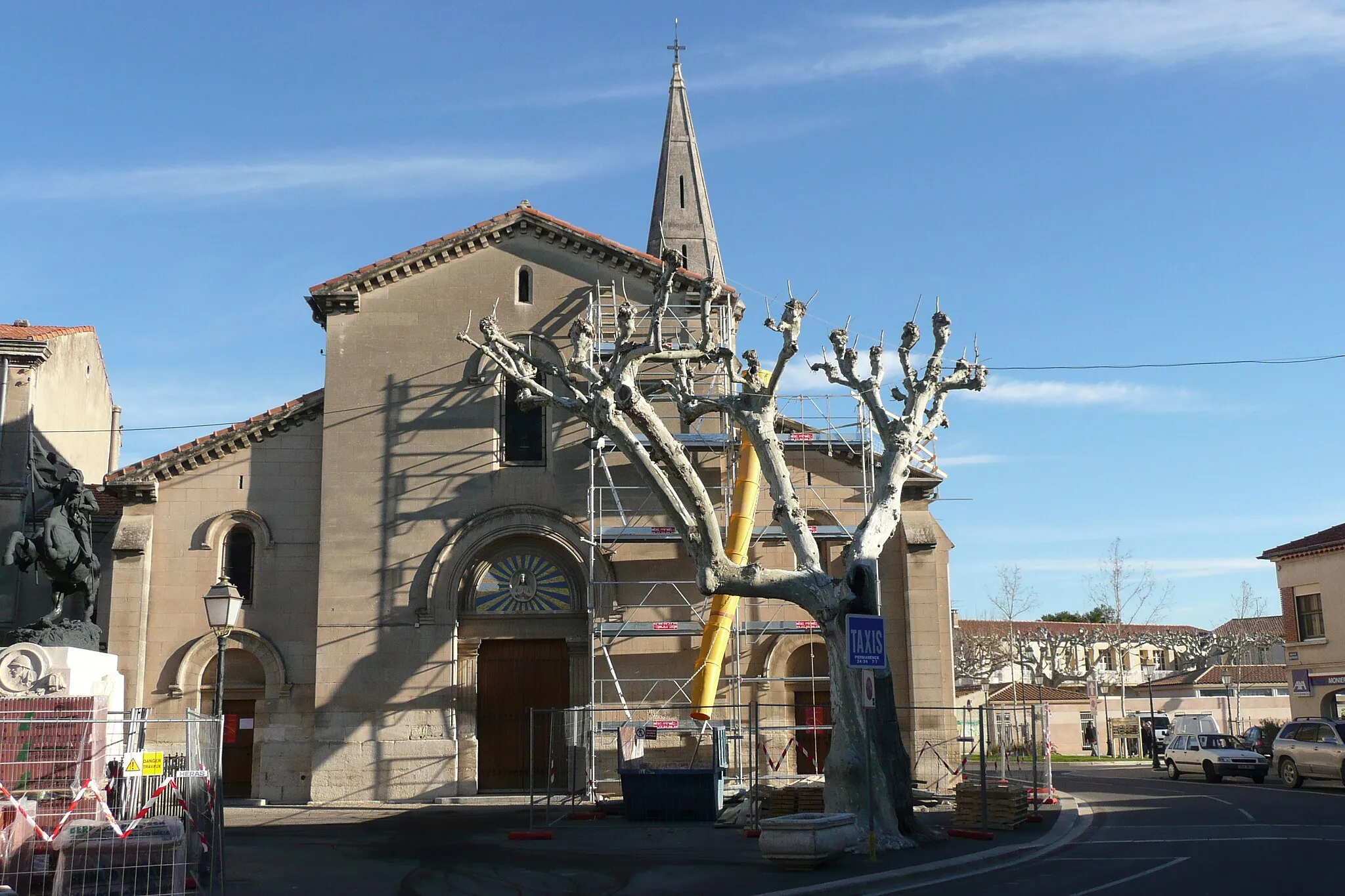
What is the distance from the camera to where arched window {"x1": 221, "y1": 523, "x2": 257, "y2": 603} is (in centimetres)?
2692

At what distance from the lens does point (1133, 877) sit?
42.7ft

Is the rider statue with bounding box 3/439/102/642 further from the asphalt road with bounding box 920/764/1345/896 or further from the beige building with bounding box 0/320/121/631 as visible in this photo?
the asphalt road with bounding box 920/764/1345/896

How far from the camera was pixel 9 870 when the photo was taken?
39.3 ft

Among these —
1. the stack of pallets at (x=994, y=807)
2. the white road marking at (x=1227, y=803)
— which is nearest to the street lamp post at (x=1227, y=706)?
the white road marking at (x=1227, y=803)

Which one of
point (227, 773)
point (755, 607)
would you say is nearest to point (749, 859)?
point (755, 607)

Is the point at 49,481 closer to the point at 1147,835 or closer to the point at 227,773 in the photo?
the point at 227,773

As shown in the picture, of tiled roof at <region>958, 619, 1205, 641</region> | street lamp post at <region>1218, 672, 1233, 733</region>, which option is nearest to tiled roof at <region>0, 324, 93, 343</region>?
street lamp post at <region>1218, 672, 1233, 733</region>

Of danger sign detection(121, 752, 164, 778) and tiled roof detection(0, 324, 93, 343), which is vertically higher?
tiled roof detection(0, 324, 93, 343)

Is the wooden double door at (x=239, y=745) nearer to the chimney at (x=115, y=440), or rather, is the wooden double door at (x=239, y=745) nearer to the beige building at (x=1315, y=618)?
the chimney at (x=115, y=440)

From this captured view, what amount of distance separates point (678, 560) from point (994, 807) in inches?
401

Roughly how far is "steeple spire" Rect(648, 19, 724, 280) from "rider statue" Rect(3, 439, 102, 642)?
22.4 m

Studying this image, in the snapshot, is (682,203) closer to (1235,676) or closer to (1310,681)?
(1310,681)

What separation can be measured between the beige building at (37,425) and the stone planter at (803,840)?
17.4 meters

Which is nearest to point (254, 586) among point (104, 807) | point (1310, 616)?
point (104, 807)
